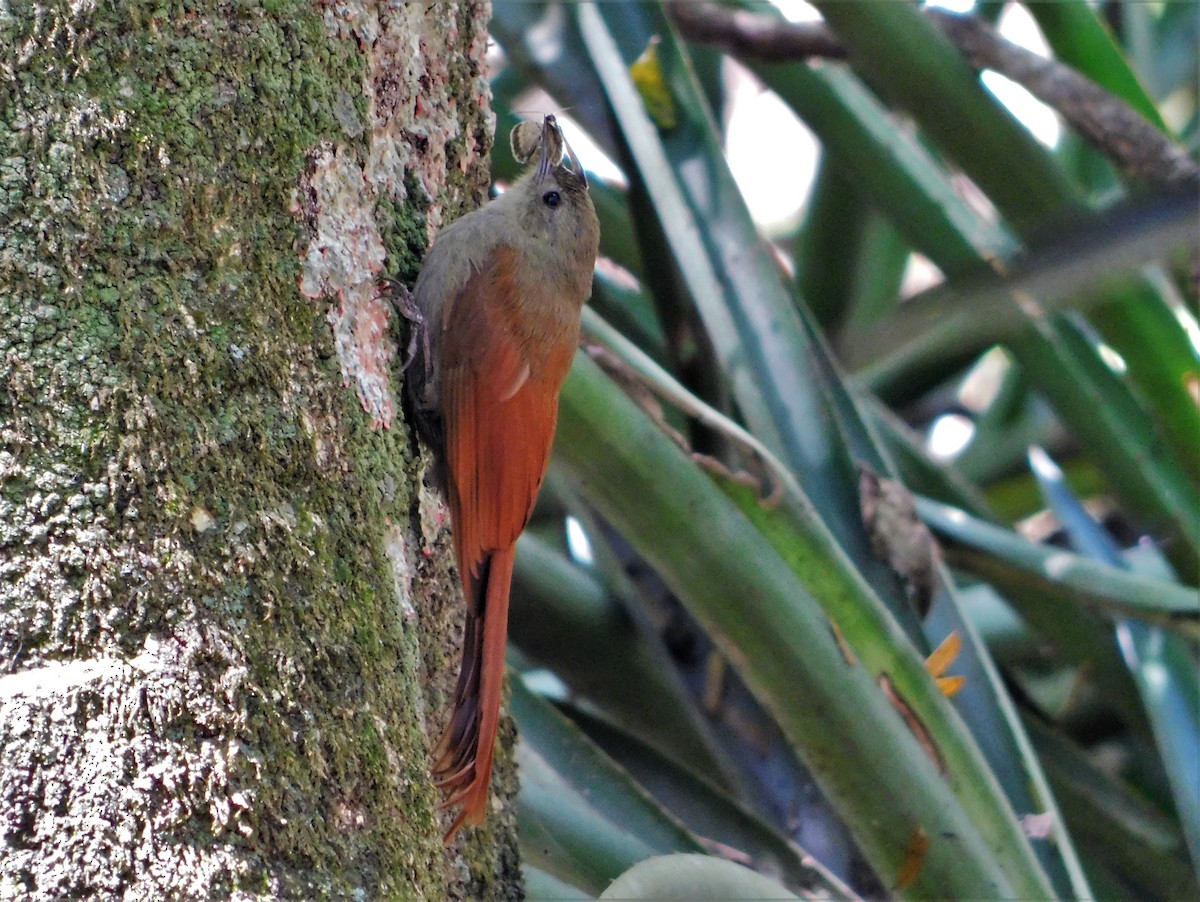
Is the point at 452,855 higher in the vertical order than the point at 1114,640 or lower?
lower

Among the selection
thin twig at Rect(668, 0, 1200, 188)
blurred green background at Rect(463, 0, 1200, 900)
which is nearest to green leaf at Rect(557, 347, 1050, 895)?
blurred green background at Rect(463, 0, 1200, 900)

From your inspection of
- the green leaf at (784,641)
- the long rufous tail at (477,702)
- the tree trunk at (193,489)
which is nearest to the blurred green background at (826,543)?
the green leaf at (784,641)

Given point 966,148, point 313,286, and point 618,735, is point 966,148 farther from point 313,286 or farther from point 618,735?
point 313,286

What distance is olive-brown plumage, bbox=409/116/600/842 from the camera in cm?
122

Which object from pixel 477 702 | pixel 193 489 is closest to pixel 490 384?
pixel 477 702

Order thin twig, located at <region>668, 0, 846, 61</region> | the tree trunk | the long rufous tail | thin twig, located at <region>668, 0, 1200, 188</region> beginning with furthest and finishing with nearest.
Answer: thin twig, located at <region>668, 0, 846, 61</region> < thin twig, located at <region>668, 0, 1200, 188</region> < the long rufous tail < the tree trunk

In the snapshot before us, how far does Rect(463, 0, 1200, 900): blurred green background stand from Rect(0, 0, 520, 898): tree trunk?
0.46 metres

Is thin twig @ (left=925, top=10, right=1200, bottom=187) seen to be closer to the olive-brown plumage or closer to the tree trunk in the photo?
the olive-brown plumage

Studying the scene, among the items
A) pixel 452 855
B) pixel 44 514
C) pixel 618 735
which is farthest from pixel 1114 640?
pixel 44 514

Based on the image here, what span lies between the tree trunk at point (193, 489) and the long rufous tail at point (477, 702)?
5cm

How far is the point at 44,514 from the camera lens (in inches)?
35.7

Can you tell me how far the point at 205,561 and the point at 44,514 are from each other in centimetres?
12

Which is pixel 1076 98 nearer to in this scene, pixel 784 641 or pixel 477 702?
pixel 784 641

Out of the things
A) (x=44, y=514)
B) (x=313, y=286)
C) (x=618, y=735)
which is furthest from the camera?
(x=618, y=735)
